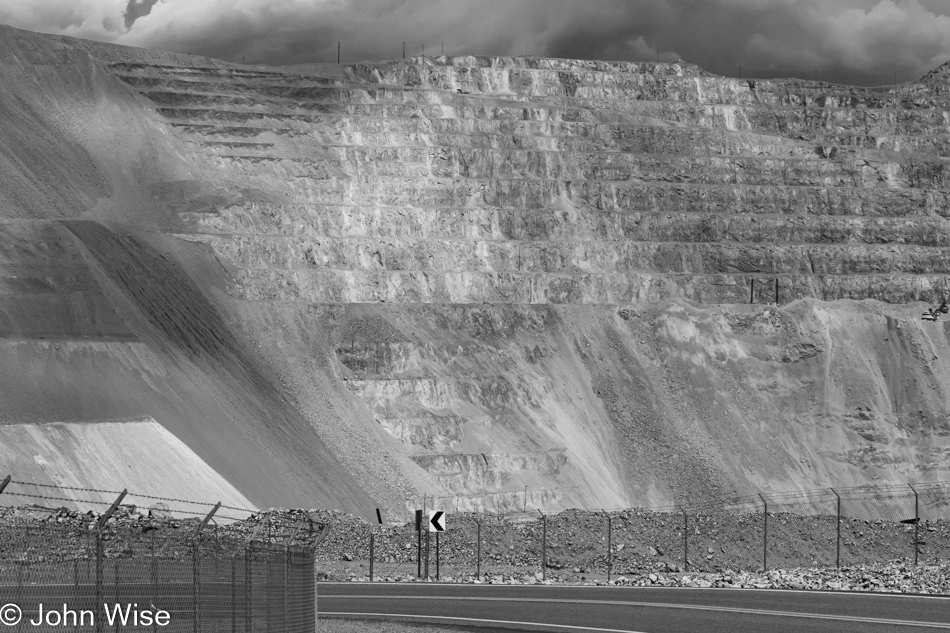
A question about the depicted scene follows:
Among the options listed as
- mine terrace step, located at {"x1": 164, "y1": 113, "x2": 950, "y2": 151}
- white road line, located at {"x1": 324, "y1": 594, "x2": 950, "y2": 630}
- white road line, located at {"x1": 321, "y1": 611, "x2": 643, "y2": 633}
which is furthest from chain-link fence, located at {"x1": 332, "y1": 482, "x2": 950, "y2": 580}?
mine terrace step, located at {"x1": 164, "y1": 113, "x2": 950, "y2": 151}

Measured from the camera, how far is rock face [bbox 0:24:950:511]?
65438 millimetres

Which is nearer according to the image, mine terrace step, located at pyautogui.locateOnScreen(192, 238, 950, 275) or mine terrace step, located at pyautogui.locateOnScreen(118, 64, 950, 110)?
mine terrace step, located at pyautogui.locateOnScreen(192, 238, 950, 275)

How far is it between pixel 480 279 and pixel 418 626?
53309 mm

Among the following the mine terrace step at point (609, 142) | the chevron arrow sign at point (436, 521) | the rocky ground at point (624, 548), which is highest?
the mine terrace step at point (609, 142)

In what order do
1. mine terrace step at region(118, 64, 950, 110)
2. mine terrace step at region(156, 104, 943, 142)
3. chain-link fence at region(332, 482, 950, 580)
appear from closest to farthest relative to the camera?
chain-link fence at region(332, 482, 950, 580)
mine terrace step at region(156, 104, 943, 142)
mine terrace step at region(118, 64, 950, 110)

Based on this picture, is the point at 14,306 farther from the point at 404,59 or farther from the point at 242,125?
the point at 404,59

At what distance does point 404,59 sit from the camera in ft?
335

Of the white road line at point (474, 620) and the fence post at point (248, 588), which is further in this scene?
the white road line at point (474, 620)

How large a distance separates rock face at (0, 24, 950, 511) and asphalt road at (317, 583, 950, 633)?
2468 centimetres

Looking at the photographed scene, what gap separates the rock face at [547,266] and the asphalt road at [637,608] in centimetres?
2468

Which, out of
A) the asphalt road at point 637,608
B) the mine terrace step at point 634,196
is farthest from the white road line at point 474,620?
the mine terrace step at point 634,196

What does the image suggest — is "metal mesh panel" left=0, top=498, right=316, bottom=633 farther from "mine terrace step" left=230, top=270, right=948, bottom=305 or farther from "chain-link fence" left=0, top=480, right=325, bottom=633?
"mine terrace step" left=230, top=270, right=948, bottom=305

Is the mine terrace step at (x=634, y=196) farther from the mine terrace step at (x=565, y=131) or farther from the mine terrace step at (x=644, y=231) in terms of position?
the mine terrace step at (x=565, y=131)

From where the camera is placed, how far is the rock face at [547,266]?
65.4m
